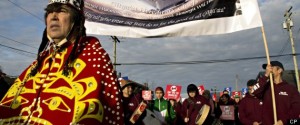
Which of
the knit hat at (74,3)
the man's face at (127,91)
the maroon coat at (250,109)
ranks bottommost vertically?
the maroon coat at (250,109)

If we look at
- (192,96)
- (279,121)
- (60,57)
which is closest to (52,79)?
(60,57)

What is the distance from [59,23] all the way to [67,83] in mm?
452

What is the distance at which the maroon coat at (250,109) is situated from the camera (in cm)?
807

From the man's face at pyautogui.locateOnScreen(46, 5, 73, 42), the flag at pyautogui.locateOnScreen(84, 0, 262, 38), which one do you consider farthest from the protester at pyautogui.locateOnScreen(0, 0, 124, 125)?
the flag at pyautogui.locateOnScreen(84, 0, 262, 38)

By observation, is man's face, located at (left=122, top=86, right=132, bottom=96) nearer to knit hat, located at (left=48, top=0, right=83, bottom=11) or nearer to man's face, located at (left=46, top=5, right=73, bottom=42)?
knit hat, located at (left=48, top=0, right=83, bottom=11)

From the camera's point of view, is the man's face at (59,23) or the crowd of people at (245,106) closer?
the man's face at (59,23)

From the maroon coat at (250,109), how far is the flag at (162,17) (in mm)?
3361

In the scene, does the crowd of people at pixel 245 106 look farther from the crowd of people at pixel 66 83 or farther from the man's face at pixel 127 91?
the crowd of people at pixel 66 83

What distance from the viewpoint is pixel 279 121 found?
5688 mm

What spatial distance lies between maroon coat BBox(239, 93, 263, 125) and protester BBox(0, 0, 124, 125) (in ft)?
19.9

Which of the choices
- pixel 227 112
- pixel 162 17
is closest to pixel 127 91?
pixel 162 17

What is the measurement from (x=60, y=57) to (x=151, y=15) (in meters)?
3.02

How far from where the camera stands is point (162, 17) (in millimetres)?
5383

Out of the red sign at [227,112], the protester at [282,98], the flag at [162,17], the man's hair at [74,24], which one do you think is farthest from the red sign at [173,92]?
the man's hair at [74,24]
